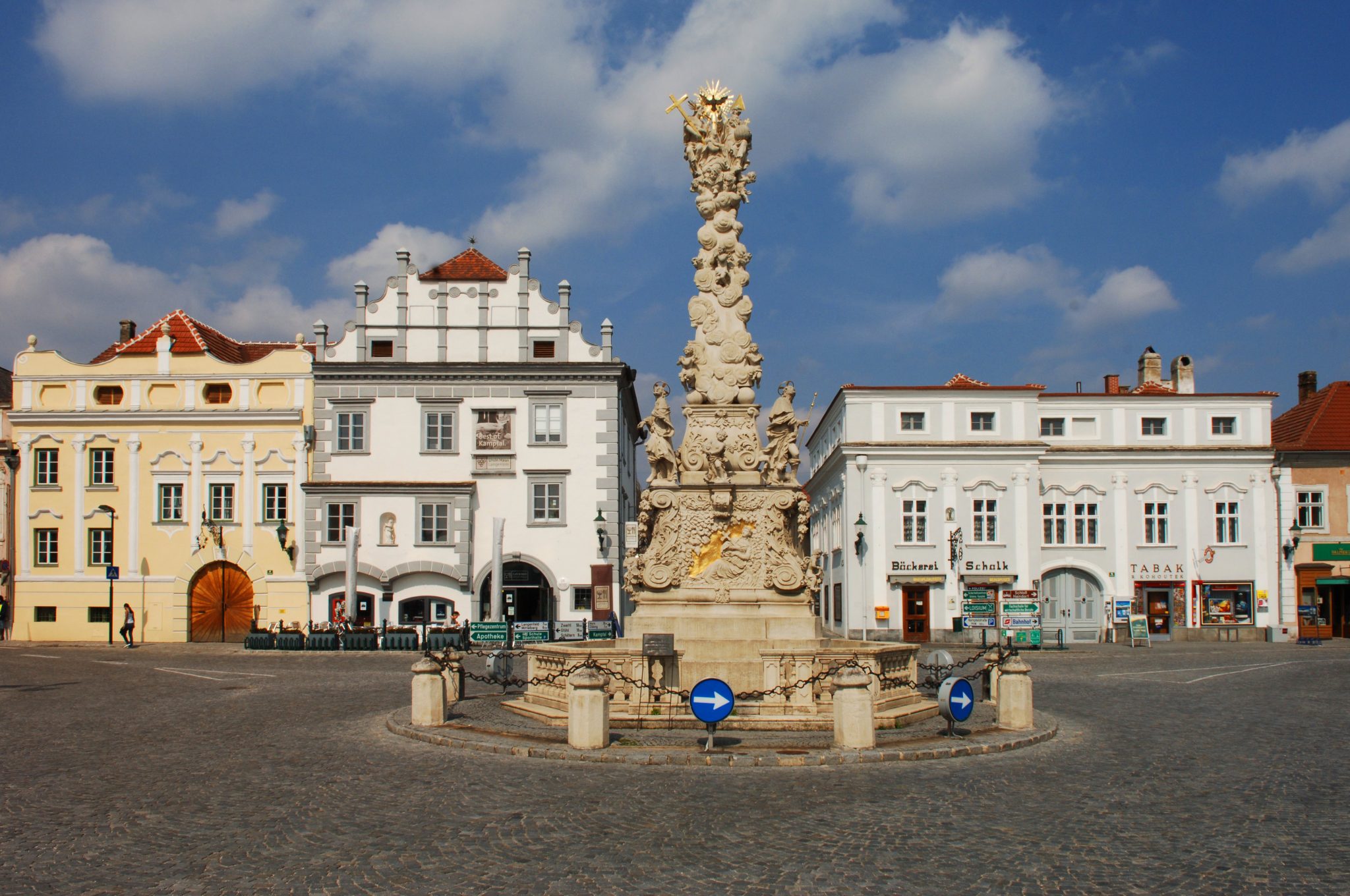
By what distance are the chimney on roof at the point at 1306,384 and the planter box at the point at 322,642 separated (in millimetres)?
44397

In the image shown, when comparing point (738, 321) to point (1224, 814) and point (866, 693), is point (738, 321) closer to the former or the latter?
point (866, 693)

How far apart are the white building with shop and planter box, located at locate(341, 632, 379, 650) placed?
1894cm

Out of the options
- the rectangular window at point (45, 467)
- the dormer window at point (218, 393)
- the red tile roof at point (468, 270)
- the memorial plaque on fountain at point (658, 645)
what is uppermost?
the red tile roof at point (468, 270)

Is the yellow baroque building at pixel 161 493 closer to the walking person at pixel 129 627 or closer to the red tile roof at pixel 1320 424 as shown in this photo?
the walking person at pixel 129 627

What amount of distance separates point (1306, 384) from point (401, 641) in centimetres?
4334

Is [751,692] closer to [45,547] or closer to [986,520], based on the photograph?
[986,520]

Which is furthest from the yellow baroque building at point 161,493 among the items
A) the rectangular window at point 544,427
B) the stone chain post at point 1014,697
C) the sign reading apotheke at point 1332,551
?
the sign reading apotheke at point 1332,551

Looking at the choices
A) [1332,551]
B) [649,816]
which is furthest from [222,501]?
[1332,551]

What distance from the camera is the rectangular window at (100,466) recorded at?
40.9 meters

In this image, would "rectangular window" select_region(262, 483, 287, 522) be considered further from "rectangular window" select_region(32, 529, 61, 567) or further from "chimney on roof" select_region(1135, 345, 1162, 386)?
"chimney on roof" select_region(1135, 345, 1162, 386)

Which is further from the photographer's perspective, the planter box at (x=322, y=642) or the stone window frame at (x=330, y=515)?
the stone window frame at (x=330, y=515)

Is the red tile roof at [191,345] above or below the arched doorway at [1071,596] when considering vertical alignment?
above

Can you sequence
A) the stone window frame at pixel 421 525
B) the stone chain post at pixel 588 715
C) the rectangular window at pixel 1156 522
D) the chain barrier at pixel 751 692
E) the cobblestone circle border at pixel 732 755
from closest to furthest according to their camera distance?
the cobblestone circle border at pixel 732 755
the stone chain post at pixel 588 715
the chain barrier at pixel 751 692
the stone window frame at pixel 421 525
the rectangular window at pixel 1156 522

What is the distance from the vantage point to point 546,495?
4003cm
